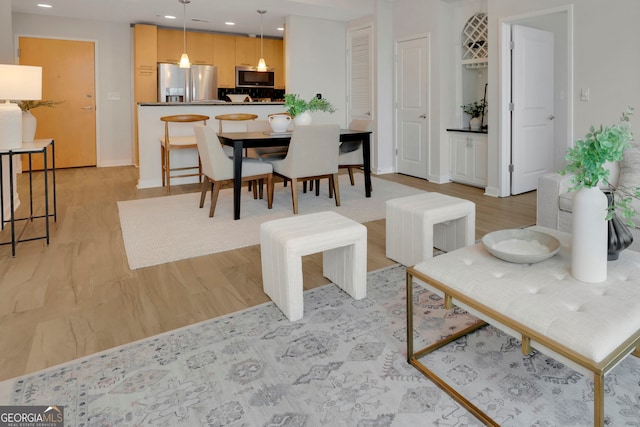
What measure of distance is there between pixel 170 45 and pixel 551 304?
7.70 m

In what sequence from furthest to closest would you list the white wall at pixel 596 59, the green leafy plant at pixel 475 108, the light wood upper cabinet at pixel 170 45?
the light wood upper cabinet at pixel 170 45
the green leafy plant at pixel 475 108
the white wall at pixel 596 59

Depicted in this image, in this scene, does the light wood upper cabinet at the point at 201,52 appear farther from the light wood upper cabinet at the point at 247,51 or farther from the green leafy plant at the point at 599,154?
the green leafy plant at the point at 599,154

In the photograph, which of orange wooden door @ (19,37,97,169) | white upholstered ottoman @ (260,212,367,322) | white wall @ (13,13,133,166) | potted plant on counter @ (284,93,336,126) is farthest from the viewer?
white wall @ (13,13,133,166)

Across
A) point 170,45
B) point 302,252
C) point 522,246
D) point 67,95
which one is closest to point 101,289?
point 302,252

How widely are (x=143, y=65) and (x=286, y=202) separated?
4.19m

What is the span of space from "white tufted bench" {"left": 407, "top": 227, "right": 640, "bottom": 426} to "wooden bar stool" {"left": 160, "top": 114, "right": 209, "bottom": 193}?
13.0ft

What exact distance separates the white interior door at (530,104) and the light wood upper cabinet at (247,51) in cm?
516

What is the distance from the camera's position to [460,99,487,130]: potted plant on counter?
17.6 ft

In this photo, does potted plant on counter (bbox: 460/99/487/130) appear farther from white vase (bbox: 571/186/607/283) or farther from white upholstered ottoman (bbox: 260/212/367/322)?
white vase (bbox: 571/186/607/283)

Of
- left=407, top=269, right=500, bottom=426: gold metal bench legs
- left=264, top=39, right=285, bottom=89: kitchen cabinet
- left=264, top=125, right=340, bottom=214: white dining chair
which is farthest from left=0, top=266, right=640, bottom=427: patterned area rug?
left=264, top=39, right=285, bottom=89: kitchen cabinet

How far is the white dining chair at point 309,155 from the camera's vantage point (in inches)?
151

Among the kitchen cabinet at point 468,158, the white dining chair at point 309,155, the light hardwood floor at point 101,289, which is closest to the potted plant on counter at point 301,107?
the white dining chair at point 309,155

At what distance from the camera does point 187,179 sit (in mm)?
5715

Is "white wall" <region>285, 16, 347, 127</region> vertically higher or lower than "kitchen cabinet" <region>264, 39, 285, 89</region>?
lower
